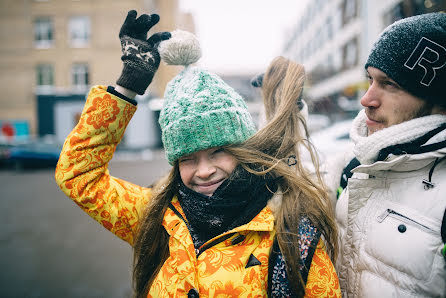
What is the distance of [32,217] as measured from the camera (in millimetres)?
6312

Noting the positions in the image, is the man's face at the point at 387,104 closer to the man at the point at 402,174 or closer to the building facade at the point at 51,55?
the man at the point at 402,174

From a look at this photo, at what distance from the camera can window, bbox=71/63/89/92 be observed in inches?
870

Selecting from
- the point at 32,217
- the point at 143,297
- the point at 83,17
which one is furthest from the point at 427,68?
the point at 83,17

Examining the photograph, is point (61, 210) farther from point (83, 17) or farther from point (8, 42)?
point (8, 42)

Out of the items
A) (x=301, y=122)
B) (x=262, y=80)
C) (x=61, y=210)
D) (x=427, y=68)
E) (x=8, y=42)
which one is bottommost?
(x=61, y=210)

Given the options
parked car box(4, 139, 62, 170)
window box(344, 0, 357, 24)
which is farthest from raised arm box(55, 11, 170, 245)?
window box(344, 0, 357, 24)

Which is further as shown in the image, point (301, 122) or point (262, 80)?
point (262, 80)

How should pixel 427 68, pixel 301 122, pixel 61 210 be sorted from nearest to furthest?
pixel 427 68, pixel 301 122, pixel 61 210

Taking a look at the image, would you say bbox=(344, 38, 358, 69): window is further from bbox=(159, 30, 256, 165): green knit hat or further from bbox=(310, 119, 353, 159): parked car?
bbox=(159, 30, 256, 165): green knit hat

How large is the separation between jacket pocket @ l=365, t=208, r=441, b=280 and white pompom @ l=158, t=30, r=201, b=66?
3.64ft

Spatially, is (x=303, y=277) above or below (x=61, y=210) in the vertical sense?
above

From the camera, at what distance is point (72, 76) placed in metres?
22.1

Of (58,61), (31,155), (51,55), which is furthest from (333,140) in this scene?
(51,55)

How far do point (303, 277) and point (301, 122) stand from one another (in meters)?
0.76
